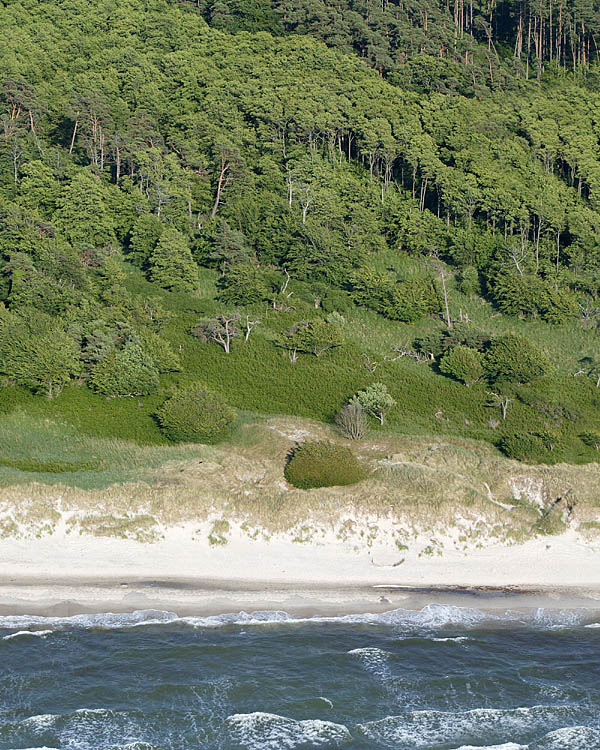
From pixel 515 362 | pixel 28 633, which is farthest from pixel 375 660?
pixel 515 362

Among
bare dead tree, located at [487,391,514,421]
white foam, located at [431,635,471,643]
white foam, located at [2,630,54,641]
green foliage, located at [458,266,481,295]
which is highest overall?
green foliage, located at [458,266,481,295]

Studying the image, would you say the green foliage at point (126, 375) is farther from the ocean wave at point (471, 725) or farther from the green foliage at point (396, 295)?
the ocean wave at point (471, 725)

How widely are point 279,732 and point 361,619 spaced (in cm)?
572

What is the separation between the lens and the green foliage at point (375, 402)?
1670 inches

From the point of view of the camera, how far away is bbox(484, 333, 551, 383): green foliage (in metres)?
47.6

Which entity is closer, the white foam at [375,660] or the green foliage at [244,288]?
the white foam at [375,660]

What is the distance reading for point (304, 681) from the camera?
21391mm

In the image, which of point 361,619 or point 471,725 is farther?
point 361,619

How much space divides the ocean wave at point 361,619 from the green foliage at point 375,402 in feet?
61.1

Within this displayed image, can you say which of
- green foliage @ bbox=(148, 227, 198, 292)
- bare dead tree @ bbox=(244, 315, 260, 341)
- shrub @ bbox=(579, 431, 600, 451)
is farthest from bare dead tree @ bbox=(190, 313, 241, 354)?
shrub @ bbox=(579, 431, 600, 451)

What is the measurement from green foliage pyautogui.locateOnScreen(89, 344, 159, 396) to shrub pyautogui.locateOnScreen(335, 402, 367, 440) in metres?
12.4

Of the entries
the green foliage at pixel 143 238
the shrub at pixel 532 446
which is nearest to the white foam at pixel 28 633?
the shrub at pixel 532 446

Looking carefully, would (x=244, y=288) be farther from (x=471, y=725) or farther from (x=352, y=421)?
(x=471, y=725)

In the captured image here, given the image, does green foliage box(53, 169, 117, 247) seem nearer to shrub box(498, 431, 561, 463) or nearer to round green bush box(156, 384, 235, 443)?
round green bush box(156, 384, 235, 443)
